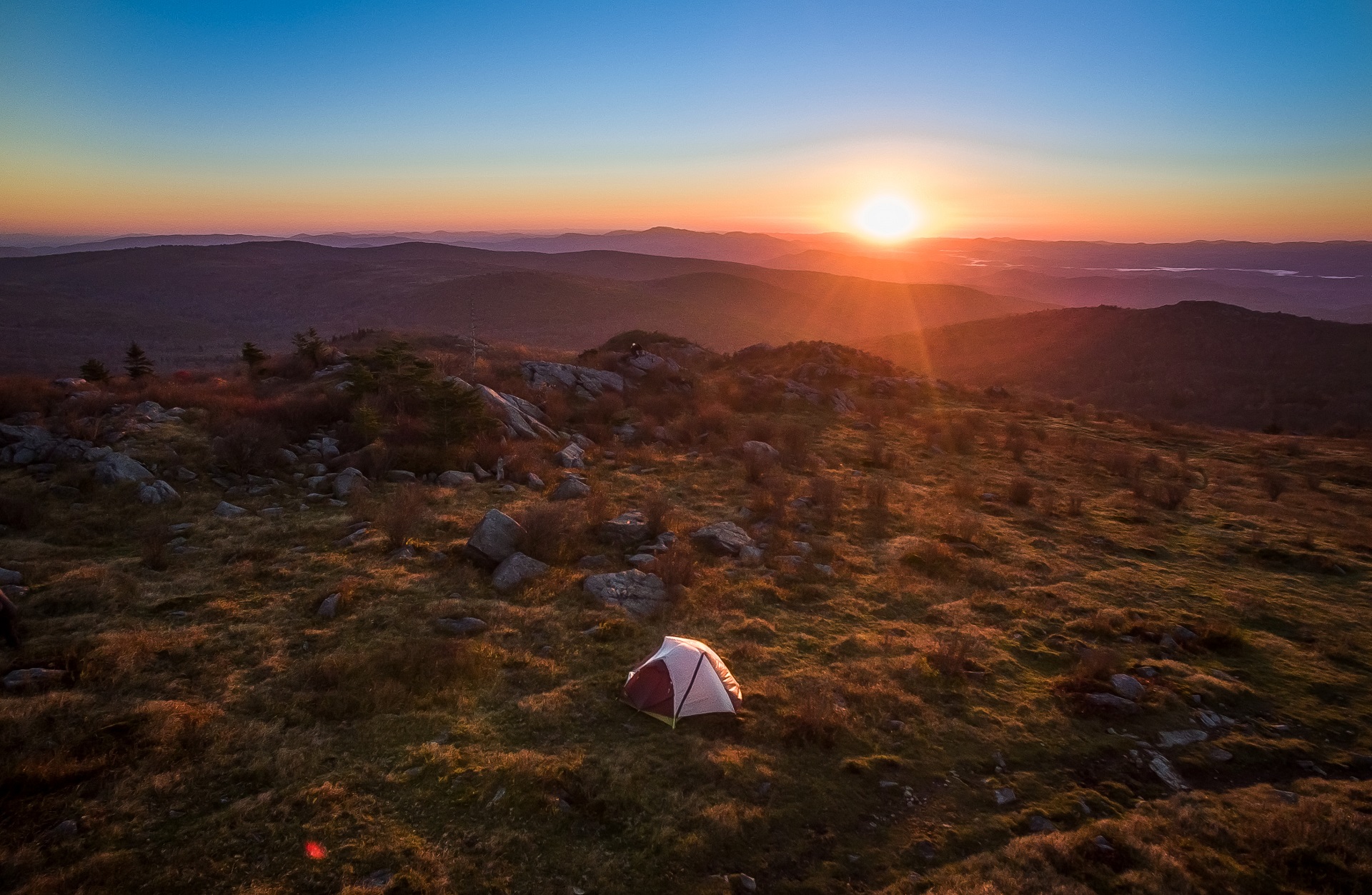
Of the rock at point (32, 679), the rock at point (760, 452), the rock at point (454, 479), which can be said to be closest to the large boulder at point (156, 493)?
the rock at point (454, 479)

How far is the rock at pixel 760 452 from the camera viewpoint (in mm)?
18828

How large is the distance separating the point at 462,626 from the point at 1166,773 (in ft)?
32.0

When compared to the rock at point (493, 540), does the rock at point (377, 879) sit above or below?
below

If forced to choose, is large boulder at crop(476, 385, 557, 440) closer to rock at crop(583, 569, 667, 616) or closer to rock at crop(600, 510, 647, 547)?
rock at crop(600, 510, 647, 547)

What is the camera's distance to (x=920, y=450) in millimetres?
22625

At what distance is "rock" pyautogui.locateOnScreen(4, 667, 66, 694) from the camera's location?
283 inches

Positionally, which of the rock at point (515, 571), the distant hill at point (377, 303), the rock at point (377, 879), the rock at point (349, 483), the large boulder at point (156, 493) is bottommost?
the rock at point (377, 879)

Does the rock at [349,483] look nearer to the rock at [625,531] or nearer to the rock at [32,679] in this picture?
the rock at [625,531]

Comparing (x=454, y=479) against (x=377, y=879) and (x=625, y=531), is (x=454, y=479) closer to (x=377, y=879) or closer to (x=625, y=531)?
(x=625, y=531)

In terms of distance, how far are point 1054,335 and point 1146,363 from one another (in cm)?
1384

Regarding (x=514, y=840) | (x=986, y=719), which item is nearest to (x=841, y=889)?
(x=514, y=840)

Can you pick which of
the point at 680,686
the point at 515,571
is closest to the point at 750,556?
the point at 515,571

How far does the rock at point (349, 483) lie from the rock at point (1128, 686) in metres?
15.1

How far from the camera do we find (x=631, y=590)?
10672 millimetres
